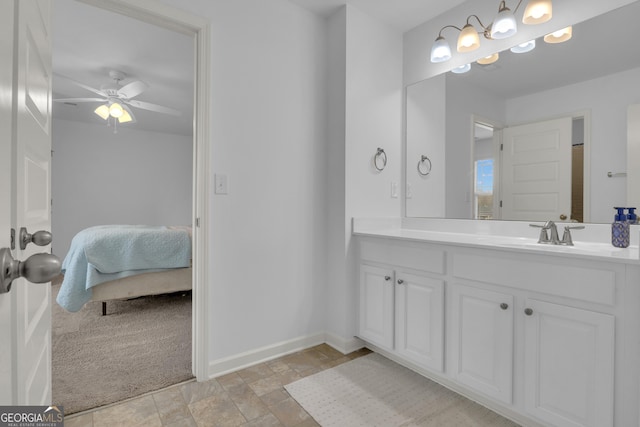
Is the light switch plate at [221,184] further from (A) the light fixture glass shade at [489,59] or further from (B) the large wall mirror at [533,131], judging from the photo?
(A) the light fixture glass shade at [489,59]

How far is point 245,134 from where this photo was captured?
2043 mm

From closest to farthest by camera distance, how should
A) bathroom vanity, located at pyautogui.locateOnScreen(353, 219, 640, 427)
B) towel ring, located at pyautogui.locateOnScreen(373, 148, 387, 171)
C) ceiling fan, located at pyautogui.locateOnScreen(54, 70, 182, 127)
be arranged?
bathroom vanity, located at pyautogui.locateOnScreen(353, 219, 640, 427), towel ring, located at pyautogui.locateOnScreen(373, 148, 387, 171), ceiling fan, located at pyautogui.locateOnScreen(54, 70, 182, 127)

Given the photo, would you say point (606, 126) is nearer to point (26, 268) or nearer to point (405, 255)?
point (405, 255)

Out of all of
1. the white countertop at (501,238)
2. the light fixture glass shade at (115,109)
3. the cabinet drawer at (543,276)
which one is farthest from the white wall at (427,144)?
the light fixture glass shade at (115,109)

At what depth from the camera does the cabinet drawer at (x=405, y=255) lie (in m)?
1.78

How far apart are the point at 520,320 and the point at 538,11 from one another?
162 centimetres

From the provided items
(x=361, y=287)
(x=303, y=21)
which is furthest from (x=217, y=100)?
(x=361, y=287)

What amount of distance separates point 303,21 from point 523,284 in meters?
2.14

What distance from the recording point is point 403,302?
1.95 m

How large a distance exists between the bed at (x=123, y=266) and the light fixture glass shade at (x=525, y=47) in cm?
303

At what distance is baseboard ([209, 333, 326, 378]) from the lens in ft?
6.36

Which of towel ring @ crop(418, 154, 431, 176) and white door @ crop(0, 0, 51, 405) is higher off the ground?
towel ring @ crop(418, 154, 431, 176)

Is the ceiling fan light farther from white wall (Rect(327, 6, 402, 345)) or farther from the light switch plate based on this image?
the light switch plate

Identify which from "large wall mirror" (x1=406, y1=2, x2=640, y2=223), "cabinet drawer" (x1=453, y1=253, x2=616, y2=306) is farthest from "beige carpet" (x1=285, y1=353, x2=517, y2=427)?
"large wall mirror" (x1=406, y1=2, x2=640, y2=223)
